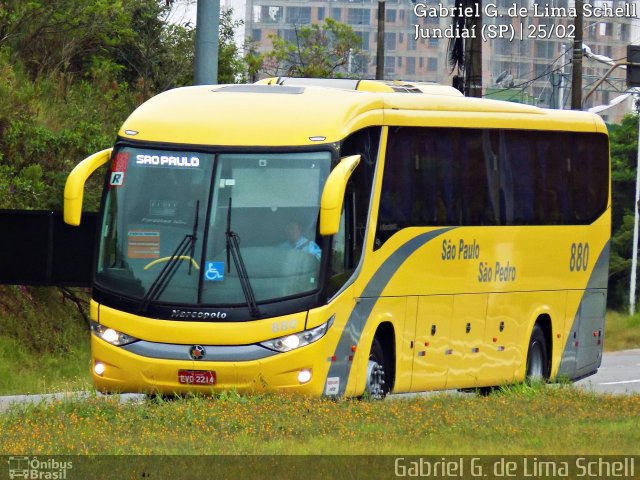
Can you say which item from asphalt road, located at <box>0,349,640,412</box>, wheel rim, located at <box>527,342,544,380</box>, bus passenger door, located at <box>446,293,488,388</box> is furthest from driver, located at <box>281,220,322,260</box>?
wheel rim, located at <box>527,342,544,380</box>

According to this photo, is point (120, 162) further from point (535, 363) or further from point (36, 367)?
point (36, 367)

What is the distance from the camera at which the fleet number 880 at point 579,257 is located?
19.5 m

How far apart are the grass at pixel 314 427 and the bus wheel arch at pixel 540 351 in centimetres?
457

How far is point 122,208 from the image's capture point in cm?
1456

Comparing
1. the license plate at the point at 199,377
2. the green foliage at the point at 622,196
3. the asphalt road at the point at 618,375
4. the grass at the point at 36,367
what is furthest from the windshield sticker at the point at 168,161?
the green foliage at the point at 622,196

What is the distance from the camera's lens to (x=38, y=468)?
9.27 meters

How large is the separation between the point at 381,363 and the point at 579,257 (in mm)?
4957

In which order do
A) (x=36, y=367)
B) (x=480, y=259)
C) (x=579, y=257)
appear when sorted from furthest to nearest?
(x=36, y=367)
(x=579, y=257)
(x=480, y=259)

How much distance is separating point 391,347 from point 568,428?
168 inches

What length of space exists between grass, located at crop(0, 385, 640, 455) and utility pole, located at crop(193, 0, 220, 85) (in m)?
5.79

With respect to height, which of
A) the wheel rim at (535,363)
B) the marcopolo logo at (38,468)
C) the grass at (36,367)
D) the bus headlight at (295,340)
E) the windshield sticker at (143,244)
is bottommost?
the grass at (36,367)

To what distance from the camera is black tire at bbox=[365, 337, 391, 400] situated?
1529 cm

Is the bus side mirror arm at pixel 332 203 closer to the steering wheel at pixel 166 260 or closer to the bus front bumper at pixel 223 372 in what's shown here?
the bus front bumper at pixel 223 372

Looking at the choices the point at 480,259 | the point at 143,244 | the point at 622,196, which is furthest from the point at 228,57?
the point at 622,196
